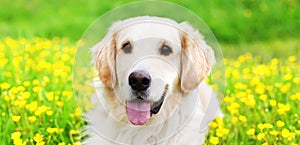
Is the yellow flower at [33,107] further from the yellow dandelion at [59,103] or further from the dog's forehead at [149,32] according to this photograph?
the dog's forehead at [149,32]

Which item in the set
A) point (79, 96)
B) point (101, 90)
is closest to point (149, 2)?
point (101, 90)

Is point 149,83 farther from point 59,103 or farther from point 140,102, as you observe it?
point 59,103

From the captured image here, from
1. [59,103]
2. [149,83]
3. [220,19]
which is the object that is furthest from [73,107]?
[220,19]

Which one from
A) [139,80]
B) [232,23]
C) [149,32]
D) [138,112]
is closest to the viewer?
[139,80]

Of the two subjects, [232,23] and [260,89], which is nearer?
[260,89]

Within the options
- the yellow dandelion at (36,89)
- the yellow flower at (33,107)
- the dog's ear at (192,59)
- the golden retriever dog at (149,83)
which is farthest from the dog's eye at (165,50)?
the yellow dandelion at (36,89)

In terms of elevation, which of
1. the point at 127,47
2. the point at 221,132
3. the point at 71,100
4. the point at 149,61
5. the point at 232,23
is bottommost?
the point at 221,132

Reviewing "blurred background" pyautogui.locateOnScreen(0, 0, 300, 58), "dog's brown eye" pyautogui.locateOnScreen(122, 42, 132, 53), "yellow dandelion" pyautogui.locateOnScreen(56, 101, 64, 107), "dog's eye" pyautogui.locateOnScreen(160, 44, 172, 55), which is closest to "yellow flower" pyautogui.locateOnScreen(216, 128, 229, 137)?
"dog's eye" pyautogui.locateOnScreen(160, 44, 172, 55)
